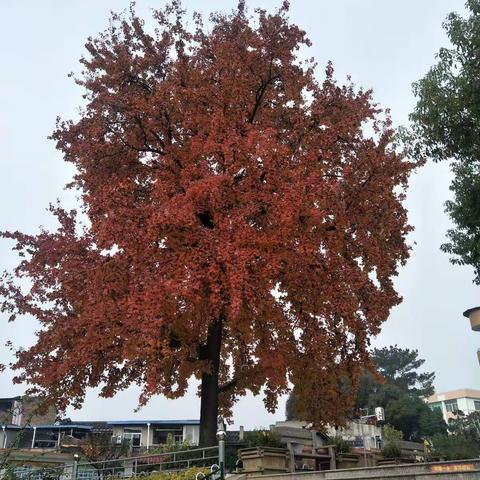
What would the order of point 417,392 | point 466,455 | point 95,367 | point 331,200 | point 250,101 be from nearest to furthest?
1. point 331,200
2. point 95,367
3. point 250,101
4. point 466,455
5. point 417,392

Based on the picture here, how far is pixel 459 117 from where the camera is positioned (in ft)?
43.4

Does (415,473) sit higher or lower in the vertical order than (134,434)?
lower

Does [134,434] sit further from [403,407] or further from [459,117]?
[459,117]

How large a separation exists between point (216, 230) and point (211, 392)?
4855mm

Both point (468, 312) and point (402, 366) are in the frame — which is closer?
point (468, 312)

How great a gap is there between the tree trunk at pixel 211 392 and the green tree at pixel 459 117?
7.20 meters

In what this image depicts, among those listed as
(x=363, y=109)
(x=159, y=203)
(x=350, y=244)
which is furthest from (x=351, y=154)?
(x=159, y=203)

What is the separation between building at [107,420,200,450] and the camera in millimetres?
41562

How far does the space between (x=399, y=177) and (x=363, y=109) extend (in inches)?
96.4

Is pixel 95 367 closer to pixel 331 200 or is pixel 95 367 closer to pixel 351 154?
pixel 331 200

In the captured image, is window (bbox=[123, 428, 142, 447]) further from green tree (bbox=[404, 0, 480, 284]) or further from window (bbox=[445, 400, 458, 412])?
window (bbox=[445, 400, 458, 412])

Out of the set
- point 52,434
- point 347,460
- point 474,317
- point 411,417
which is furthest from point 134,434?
point 347,460

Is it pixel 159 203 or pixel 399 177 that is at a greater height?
pixel 399 177

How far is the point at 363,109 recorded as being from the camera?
16172 millimetres
